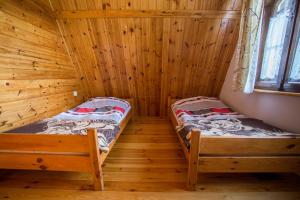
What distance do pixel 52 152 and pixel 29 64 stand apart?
1.29 m

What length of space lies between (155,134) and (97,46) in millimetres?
1724

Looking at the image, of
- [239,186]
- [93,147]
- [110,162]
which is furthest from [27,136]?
[239,186]

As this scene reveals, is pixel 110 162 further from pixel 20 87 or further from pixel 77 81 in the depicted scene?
pixel 77 81

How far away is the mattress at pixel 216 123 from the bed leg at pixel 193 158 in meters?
0.16

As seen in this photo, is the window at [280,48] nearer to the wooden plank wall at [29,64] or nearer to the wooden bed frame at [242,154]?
the wooden bed frame at [242,154]

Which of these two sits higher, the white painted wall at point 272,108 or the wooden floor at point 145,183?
the white painted wall at point 272,108

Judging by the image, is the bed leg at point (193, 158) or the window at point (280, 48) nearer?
the bed leg at point (193, 158)

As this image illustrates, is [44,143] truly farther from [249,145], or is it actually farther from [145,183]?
[249,145]

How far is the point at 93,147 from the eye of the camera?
52.4 inches

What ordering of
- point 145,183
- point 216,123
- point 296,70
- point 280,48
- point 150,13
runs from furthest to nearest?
point 150,13
point 216,123
point 280,48
point 296,70
point 145,183

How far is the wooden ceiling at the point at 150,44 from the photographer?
2160 millimetres

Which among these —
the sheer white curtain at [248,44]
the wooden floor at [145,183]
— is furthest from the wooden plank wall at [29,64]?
the sheer white curtain at [248,44]

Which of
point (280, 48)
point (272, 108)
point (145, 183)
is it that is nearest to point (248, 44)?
point (280, 48)

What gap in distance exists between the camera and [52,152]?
1381 mm
